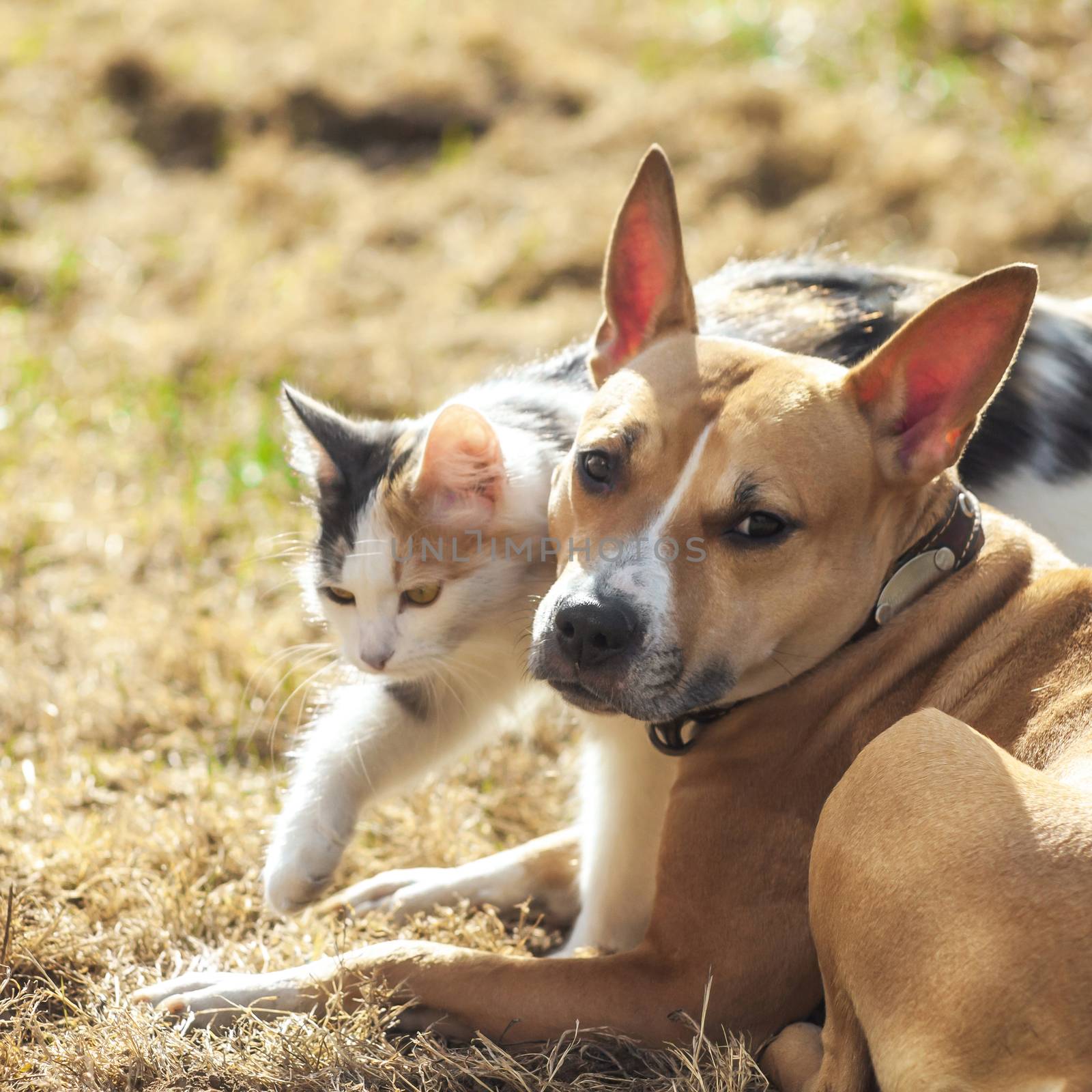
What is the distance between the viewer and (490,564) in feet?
11.2

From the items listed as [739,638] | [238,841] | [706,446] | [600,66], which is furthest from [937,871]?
[600,66]

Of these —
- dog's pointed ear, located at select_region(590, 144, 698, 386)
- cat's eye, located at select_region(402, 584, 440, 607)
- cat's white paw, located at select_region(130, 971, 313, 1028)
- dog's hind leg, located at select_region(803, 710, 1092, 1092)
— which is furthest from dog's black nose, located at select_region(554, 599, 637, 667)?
cat's white paw, located at select_region(130, 971, 313, 1028)

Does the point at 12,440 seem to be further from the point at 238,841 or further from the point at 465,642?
the point at 465,642

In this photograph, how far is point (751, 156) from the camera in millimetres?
7406

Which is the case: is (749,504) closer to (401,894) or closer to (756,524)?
(756,524)

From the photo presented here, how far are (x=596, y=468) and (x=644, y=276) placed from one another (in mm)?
633

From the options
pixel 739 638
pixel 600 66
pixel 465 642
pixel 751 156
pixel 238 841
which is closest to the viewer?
pixel 739 638

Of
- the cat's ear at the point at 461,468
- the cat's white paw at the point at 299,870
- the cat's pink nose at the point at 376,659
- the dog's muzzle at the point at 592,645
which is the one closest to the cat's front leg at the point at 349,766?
the cat's white paw at the point at 299,870

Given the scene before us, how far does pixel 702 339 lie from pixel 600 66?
5.85 m

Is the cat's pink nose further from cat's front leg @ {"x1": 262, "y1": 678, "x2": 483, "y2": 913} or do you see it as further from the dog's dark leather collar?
the dog's dark leather collar

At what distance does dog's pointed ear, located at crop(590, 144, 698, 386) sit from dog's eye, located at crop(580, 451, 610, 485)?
0.47 meters

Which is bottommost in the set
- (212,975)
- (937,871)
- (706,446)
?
(212,975)

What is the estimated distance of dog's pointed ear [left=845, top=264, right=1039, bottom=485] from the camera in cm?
281

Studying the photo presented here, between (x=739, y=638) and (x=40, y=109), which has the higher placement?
(x=739, y=638)
